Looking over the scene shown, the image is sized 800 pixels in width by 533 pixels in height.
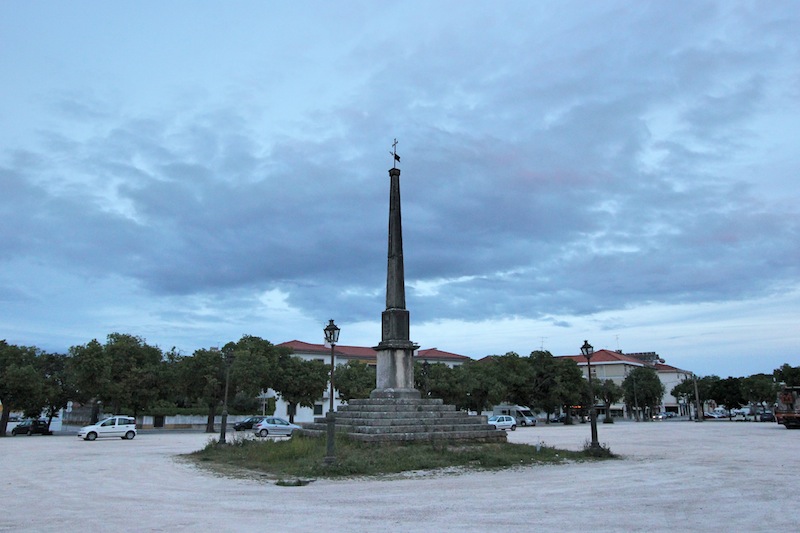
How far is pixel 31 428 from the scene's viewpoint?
4519 cm

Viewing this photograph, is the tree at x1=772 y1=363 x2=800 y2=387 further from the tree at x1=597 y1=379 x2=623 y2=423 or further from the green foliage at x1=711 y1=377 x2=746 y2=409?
the tree at x1=597 y1=379 x2=623 y2=423

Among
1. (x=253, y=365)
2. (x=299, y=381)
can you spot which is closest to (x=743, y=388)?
(x=299, y=381)

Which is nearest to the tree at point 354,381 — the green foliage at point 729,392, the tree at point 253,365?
the tree at point 253,365

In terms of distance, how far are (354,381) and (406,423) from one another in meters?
42.7

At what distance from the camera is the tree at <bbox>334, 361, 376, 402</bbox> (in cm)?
6032

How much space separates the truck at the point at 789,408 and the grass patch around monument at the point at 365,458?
3033 centimetres

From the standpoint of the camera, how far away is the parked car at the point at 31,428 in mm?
45000

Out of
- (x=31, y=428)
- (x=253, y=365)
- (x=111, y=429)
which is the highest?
(x=253, y=365)

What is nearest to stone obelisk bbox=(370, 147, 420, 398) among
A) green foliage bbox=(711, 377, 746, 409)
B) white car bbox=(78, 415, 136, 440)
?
white car bbox=(78, 415, 136, 440)

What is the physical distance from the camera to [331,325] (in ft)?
58.9

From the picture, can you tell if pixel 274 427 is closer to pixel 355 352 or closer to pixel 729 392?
pixel 355 352

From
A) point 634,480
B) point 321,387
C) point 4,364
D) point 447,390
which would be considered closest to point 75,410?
point 4,364

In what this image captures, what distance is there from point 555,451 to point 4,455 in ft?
68.4

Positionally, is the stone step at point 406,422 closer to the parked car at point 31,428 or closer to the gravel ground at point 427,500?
the gravel ground at point 427,500
